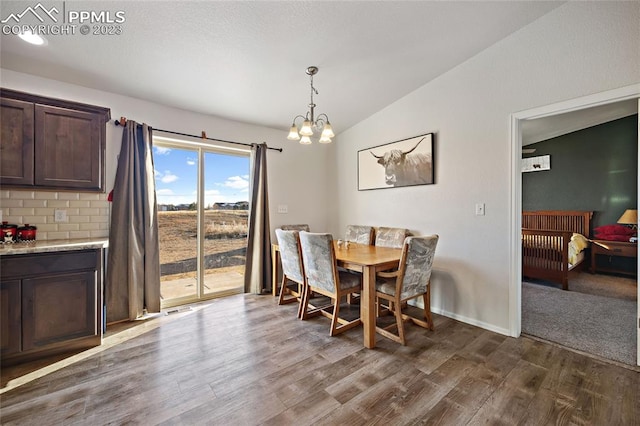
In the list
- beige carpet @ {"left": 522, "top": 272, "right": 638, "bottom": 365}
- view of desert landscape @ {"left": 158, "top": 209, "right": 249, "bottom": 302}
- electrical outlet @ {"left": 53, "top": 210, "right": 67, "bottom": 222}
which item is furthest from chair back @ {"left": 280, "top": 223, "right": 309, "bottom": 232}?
beige carpet @ {"left": 522, "top": 272, "right": 638, "bottom": 365}

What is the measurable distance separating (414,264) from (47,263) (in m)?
3.00

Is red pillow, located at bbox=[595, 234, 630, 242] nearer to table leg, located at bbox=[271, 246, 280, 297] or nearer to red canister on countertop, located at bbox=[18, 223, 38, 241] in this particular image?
table leg, located at bbox=[271, 246, 280, 297]

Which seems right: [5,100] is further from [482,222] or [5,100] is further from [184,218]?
[482,222]

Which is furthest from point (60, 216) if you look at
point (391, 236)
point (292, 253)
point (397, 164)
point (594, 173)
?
point (594, 173)

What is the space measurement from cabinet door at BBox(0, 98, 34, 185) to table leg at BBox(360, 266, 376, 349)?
9.67 feet

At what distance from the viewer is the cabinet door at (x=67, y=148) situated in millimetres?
2230

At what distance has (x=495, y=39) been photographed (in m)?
2.54

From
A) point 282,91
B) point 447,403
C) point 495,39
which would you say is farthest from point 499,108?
point 447,403

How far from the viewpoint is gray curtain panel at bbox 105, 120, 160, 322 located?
9.04 feet

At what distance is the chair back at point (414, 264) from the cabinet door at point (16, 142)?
3209 millimetres

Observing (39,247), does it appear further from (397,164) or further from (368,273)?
(397,164)

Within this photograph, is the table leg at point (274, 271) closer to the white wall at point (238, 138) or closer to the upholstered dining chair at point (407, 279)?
the white wall at point (238, 138)

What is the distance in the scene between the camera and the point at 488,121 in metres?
2.66

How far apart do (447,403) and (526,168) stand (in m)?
6.02
